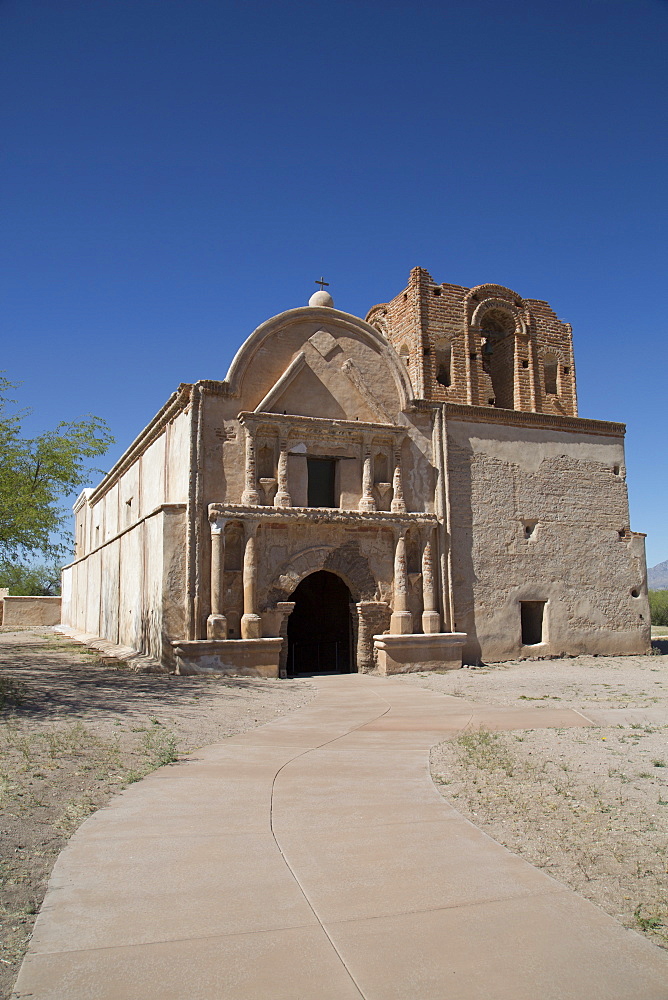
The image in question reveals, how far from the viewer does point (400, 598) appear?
15992mm

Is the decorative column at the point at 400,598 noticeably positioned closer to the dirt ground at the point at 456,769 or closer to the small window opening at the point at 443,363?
the dirt ground at the point at 456,769

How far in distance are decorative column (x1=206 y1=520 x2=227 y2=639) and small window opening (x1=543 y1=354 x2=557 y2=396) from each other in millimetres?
10342

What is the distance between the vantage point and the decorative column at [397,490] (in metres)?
16.3

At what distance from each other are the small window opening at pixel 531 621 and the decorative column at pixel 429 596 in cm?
301

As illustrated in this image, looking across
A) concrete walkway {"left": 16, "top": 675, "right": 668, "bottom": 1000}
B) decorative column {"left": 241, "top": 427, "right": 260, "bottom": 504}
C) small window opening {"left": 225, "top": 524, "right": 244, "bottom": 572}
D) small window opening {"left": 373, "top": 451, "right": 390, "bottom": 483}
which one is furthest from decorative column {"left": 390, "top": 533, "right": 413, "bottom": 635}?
concrete walkway {"left": 16, "top": 675, "right": 668, "bottom": 1000}

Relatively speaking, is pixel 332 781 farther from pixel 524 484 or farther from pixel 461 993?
pixel 524 484

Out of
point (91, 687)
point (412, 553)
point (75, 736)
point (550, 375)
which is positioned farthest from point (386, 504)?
point (75, 736)

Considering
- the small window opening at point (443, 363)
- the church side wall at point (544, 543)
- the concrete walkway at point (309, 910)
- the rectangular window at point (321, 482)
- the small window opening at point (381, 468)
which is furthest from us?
the small window opening at point (443, 363)

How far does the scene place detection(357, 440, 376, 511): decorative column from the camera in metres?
16.1

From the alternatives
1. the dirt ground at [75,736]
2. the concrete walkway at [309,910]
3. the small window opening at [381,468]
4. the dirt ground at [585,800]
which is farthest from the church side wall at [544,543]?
the concrete walkway at [309,910]

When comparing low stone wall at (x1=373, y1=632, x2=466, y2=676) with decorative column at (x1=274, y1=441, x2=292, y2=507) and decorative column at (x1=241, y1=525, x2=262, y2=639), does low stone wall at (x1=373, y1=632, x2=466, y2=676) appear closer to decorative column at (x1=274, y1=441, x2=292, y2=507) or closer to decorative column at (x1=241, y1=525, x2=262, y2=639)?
decorative column at (x1=241, y1=525, x2=262, y2=639)

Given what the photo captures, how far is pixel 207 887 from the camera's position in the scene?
12.7 ft

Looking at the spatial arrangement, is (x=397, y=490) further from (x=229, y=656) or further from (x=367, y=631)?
(x=229, y=656)

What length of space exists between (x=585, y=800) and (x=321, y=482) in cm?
1136
